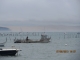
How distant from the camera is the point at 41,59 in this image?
429 inches

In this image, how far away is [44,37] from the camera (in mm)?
20406

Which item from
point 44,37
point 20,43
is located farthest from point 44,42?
point 20,43

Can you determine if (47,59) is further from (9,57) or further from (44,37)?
(44,37)

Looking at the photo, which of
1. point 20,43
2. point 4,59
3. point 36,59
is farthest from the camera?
point 20,43

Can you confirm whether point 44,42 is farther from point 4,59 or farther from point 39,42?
point 4,59

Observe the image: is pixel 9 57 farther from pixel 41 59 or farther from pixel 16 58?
pixel 41 59

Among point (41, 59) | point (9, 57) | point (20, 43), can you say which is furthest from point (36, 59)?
point (20, 43)

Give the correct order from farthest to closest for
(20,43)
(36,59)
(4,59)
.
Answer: (20,43), (36,59), (4,59)

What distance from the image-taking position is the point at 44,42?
806 inches

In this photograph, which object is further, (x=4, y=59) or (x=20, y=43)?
(x=20, y=43)

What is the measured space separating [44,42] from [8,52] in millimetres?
10042

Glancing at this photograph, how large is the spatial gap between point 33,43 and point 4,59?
10234 millimetres

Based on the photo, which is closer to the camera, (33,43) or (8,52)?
(8,52)

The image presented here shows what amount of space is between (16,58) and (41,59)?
1.05 metres
